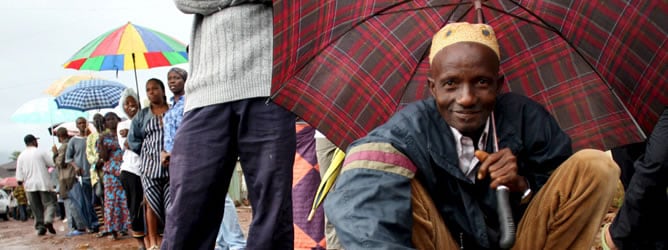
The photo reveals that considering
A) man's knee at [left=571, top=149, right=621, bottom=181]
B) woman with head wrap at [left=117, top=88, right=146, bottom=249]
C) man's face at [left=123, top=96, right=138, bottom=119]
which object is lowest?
woman with head wrap at [left=117, top=88, right=146, bottom=249]

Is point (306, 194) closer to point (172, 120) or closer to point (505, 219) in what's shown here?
point (172, 120)

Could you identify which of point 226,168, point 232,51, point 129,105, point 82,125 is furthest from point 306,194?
point 82,125

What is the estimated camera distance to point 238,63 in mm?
3648

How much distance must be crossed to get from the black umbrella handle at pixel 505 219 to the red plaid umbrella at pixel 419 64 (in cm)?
78

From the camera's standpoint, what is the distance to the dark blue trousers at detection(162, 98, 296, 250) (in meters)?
3.55

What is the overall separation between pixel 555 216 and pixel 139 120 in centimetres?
514

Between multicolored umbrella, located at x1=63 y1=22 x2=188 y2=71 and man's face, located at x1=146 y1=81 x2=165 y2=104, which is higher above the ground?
multicolored umbrella, located at x1=63 y1=22 x2=188 y2=71

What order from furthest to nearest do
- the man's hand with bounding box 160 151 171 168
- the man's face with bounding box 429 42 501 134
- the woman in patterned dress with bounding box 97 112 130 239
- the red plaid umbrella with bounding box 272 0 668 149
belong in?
1. the woman in patterned dress with bounding box 97 112 130 239
2. the man's hand with bounding box 160 151 171 168
3. the red plaid umbrella with bounding box 272 0 668 149
4. the man's face with bounding box 429 42 501 134

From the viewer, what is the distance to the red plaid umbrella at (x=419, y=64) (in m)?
2.98

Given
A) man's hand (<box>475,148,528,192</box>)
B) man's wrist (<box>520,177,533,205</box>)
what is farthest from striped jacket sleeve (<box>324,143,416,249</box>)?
man's wrist (<box>520,177,533,205</box>)

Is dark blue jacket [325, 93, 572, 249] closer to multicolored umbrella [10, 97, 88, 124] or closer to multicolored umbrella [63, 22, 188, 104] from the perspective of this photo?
multicolored umbrella [63, 22, 188, 104]

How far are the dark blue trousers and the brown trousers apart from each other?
44.2 inches

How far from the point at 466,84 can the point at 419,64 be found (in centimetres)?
59

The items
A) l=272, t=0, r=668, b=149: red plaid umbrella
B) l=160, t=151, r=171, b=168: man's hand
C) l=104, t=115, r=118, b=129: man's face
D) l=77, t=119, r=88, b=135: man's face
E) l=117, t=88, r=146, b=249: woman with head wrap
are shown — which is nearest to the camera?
l=272, t=0, r=668, b=149: red plaid umbrella
